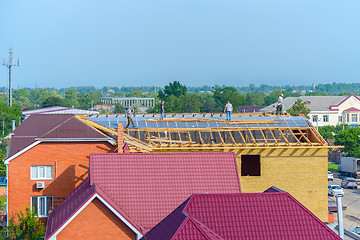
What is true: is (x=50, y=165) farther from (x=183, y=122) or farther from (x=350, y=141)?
(x=350, y=141)

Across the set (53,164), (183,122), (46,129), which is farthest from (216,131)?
(53,164)

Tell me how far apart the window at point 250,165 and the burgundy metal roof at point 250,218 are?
25398 millimetres

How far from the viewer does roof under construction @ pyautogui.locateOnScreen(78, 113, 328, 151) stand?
47031 millimetres

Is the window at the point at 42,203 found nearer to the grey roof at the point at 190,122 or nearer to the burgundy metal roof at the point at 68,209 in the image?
the grey roof at the point at 190,122

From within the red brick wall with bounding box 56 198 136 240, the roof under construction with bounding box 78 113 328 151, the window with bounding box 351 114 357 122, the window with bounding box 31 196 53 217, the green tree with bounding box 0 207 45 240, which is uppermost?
the window with bounding box 351 114 357 122

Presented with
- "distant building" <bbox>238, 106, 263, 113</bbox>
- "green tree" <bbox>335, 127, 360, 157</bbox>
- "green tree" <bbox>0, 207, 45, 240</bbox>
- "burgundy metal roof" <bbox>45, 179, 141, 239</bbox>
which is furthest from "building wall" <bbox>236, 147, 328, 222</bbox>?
"distant building" <bbox>238, 106, 263, 113</bbox>

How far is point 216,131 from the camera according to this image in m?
49.9

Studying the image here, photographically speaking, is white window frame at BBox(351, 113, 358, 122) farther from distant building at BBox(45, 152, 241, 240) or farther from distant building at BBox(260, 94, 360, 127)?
distant building at BBox(45, 152, 241, 240)

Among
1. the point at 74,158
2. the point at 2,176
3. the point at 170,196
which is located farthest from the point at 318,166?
the point at 2,176

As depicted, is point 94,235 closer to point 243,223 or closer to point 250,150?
point 243,223

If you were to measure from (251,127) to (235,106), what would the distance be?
5593 inches

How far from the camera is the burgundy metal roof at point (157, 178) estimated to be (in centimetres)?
2766

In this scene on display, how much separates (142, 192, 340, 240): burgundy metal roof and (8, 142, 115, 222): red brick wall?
19527 millimetres

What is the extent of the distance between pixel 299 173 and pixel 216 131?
285 inches
